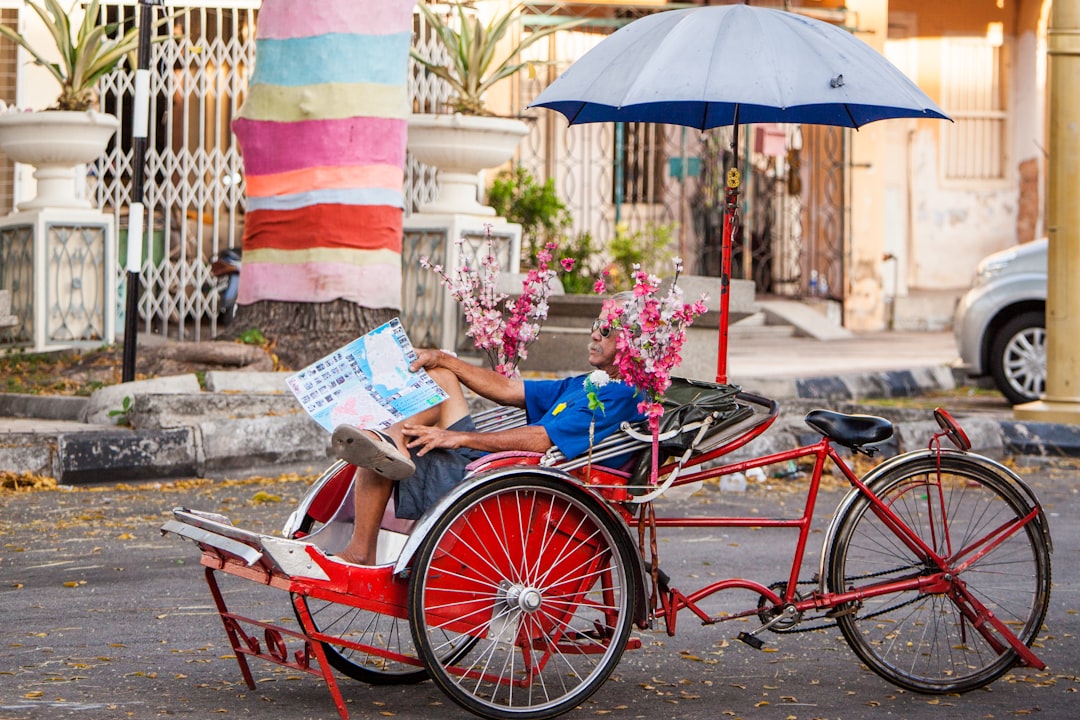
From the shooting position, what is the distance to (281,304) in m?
10.6

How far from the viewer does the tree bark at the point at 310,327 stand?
10445 mm

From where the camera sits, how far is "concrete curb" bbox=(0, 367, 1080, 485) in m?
8.54

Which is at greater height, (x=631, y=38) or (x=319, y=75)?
(x=319, y=75)

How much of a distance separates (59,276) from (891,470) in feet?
27.6

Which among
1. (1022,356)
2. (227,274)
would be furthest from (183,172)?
(1022,356)

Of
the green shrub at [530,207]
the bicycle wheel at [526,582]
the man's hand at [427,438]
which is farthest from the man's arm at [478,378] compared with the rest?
the green shrub at [530,207]

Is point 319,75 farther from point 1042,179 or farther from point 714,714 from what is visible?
point 1042,179

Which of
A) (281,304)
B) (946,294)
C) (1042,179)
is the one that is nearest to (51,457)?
(281,304)

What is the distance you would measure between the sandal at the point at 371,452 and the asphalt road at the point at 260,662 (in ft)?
2.39

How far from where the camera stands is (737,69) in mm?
5000

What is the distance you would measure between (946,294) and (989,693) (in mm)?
16478

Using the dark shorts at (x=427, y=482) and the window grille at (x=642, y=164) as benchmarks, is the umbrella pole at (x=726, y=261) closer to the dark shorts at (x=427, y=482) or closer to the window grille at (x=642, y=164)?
the dark shorts at (x=427, y=482)

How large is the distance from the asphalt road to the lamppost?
250cm

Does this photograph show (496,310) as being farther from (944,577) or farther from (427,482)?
(944,577)
